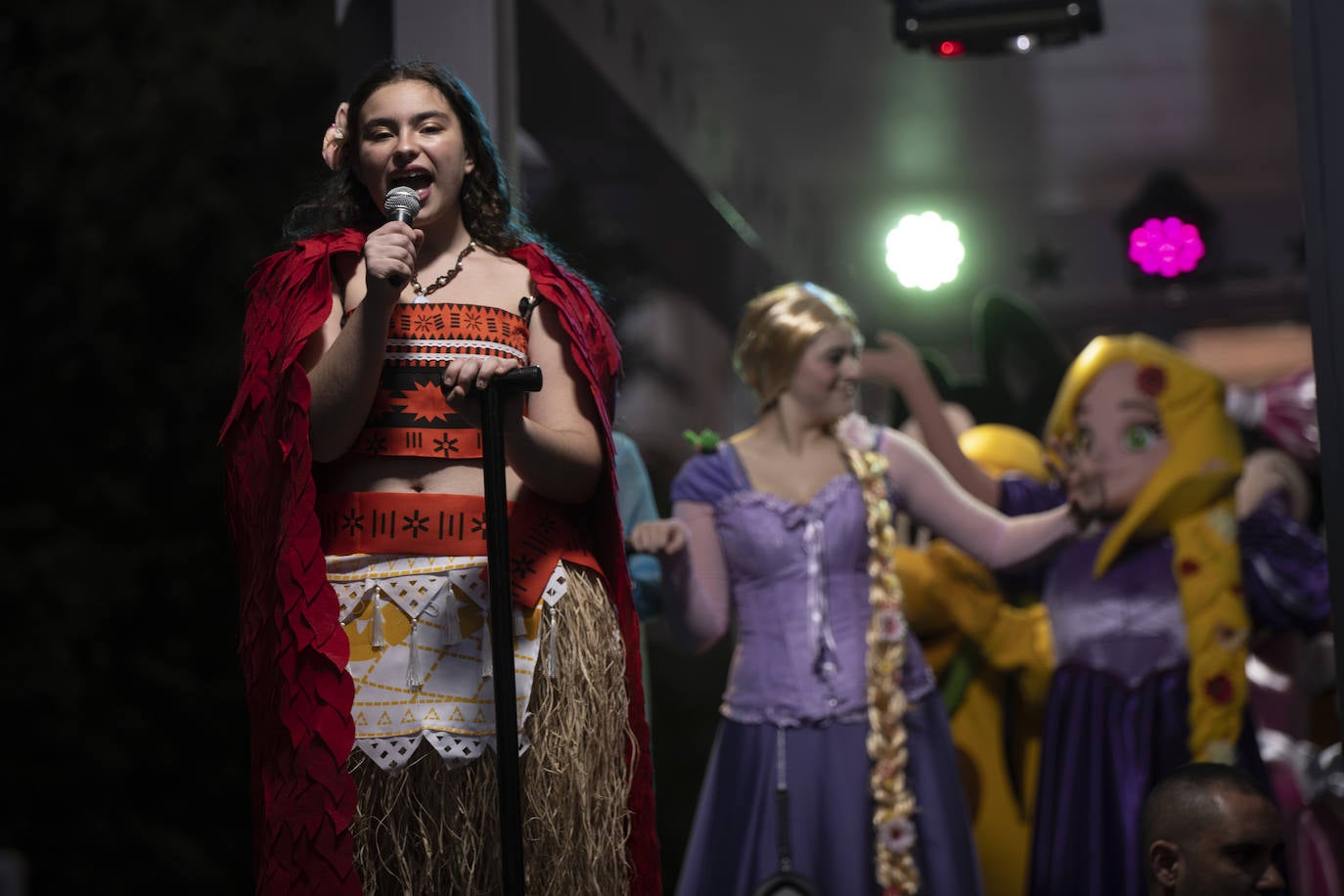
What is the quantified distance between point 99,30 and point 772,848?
9482mm

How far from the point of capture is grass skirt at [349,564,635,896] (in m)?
2.25

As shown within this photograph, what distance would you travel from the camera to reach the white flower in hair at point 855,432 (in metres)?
4.03

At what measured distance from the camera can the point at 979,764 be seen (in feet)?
16.1

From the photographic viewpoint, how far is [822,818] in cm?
379

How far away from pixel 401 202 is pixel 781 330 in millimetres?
1995

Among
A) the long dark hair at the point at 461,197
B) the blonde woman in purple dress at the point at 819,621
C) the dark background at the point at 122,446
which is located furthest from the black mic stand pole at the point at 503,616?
the dark background at the point at 122,446

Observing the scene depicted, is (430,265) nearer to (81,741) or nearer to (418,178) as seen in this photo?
(418,178)

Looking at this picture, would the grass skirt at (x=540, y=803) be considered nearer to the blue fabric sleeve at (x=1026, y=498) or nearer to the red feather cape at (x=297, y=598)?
the red feather cape at (x=297, y=598)

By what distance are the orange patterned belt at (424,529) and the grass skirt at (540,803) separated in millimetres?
73

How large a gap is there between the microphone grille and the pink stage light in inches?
179

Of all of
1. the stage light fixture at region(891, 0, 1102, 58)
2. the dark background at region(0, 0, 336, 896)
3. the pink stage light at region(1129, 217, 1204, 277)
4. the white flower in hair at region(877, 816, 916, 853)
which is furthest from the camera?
the dark background at region(0, 0, 336, 896)

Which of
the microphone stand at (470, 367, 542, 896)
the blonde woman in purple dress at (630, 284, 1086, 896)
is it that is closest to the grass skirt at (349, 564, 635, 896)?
the microphone stand at (470, 367, 542, 896)

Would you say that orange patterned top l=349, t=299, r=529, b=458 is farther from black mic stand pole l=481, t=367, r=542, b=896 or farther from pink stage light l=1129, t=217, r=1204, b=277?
pink stage light l=1129, t=217, r=1204, b=277

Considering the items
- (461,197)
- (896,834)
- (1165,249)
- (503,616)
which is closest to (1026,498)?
(896,834)
